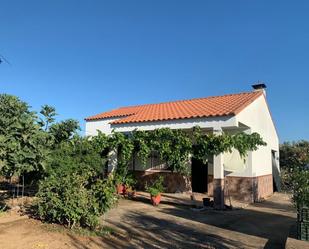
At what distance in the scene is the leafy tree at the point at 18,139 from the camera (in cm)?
936

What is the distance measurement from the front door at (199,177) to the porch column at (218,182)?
349cm

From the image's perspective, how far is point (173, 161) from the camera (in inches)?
586

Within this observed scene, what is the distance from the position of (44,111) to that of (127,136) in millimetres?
4979

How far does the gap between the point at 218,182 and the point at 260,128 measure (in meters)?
6.26

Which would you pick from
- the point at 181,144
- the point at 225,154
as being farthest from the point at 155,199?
the point at 225,154

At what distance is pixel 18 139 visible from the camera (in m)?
9.67

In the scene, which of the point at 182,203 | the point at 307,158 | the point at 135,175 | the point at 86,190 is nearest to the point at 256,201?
the point at 182,203

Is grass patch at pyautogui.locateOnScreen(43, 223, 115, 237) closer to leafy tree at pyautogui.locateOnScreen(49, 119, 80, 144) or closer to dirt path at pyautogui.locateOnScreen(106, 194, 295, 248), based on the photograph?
dirt path at pyautogui.locateOnScreen(106, 194, 295, 248)

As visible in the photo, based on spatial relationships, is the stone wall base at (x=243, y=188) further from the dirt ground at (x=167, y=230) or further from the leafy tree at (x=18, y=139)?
the leafy tree at (x=18, y=139)

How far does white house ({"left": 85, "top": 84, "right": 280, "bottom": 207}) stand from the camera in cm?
1403

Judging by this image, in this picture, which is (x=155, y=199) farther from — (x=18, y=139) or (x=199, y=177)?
(x=18, y=139)

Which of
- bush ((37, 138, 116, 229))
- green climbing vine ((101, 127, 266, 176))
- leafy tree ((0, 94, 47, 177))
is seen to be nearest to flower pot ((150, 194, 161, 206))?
green climbing vine ((101, 127, 266, 176))

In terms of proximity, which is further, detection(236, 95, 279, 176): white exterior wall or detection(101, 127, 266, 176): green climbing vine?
detection(236, 95, 279, 176): white exterior wall

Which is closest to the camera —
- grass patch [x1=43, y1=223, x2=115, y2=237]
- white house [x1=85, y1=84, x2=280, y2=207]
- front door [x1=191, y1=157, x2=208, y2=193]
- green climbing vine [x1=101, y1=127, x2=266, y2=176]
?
grass patch [x1=43, y1=223, x2=115, y2=237]
